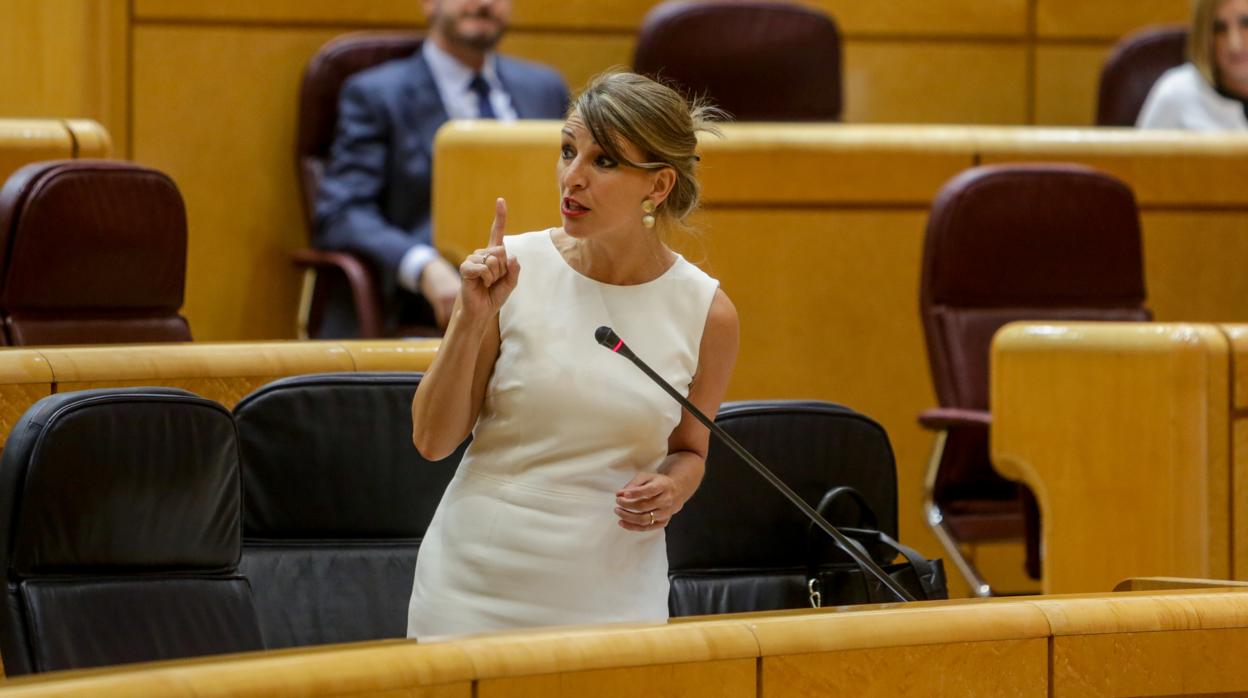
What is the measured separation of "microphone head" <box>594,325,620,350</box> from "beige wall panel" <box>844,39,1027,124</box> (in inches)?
78.3

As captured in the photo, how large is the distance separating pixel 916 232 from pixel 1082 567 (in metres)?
0.65

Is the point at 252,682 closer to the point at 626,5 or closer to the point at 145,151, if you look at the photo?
the point at 145,151

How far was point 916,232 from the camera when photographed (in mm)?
2428

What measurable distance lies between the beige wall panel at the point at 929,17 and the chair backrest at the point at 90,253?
1.50 metres

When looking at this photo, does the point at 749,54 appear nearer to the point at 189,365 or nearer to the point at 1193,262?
the point at 1193,262

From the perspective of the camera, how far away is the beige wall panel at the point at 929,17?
309 cm

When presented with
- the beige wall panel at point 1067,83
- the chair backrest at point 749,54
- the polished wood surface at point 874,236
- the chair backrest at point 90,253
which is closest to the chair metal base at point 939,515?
the polished wood surface at point 874,236

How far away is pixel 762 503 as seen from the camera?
1.63 meters

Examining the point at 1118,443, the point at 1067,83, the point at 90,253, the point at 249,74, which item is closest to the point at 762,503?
the point at 1118,443

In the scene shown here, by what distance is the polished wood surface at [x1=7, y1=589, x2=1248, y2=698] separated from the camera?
2.93 feet

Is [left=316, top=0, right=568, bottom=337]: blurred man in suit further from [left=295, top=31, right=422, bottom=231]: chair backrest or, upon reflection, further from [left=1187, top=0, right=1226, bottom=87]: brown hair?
[left=1187, top=0, right=1226, bottom=87]: brown hair

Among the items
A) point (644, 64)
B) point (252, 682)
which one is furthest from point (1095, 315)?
point (252, 682)

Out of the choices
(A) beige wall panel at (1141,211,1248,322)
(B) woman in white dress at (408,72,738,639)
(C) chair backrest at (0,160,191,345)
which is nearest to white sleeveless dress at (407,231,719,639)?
(B) woman in white dress at (408,72,738,639)

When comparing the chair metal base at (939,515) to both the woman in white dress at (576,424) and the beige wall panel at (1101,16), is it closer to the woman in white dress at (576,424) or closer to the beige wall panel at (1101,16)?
the woman in white dress at (576,424)
